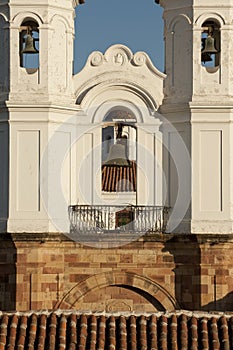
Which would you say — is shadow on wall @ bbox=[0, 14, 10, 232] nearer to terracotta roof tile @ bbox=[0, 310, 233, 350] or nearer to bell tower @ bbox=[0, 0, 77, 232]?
bell tower @ bbox=[0, 0, 77, 232]

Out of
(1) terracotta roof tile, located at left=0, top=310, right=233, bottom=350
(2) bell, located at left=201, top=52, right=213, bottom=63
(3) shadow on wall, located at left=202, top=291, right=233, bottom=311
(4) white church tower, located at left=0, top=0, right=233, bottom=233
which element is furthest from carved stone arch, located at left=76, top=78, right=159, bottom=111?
(1) terracotta roof tile, located at left=0, top=310, right=233, bottom=350

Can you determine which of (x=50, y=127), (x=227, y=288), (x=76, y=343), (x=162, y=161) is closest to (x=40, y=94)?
(x=50, y=127)

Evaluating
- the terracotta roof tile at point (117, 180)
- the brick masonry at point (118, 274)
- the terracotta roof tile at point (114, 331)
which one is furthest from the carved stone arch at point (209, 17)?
the terracotta roof tile at point (117, 180)

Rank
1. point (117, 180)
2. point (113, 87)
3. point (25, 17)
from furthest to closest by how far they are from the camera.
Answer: point (117, 180) < point (113, 87) < point (25, 17)

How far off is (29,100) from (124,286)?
410 cm

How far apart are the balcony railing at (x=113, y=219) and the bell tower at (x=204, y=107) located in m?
0.53

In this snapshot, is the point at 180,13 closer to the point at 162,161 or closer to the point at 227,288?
the point at 162,161

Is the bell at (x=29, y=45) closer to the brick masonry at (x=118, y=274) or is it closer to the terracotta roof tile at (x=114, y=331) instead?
the brick masonry at (x=118, y=274)

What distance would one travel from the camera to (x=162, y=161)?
28.5 m

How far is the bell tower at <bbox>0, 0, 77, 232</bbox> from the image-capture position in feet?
91.4

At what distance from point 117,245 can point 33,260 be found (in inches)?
66.4

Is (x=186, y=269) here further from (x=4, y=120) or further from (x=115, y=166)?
(x=4, y=120)

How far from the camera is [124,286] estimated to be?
1105 inches

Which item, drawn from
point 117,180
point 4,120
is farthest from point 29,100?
point 117,180
